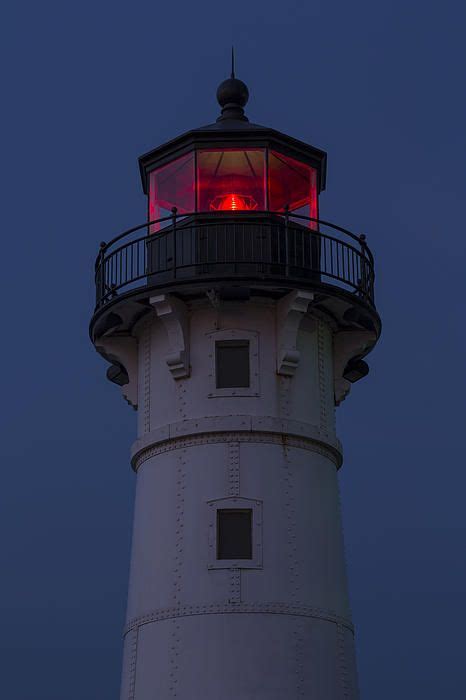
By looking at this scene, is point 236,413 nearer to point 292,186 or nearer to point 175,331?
point 175,331

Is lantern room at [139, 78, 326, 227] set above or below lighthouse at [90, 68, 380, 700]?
above

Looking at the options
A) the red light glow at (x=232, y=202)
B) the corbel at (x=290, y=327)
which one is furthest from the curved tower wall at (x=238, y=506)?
the red light glow at (x=232, y=202)

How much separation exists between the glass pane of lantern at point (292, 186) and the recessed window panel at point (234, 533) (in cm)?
557

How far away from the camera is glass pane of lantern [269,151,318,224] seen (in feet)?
82.4

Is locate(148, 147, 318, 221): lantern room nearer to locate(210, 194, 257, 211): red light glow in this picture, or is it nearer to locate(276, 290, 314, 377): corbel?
locate(210, 194, 257, 211): red light glow

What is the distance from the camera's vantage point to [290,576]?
74.6 ft

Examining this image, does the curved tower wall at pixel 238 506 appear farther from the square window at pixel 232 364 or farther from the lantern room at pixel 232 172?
the lantern room at pixel 232 172

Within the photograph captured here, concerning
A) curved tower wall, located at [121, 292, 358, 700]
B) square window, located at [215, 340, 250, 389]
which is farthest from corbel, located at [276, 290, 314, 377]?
square window, located at [215, 340, 250, 389]

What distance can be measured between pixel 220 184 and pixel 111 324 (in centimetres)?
311

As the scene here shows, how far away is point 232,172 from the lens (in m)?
25.0

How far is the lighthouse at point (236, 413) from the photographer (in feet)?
73.5

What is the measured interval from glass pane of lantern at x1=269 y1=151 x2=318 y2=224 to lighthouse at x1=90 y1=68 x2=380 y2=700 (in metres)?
0.04

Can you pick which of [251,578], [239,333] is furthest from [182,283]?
[251,578]

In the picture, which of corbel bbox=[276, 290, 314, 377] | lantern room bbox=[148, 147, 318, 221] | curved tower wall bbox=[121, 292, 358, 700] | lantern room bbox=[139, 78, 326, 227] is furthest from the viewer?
lantern room bbox=[148, 147, 318, 221]
